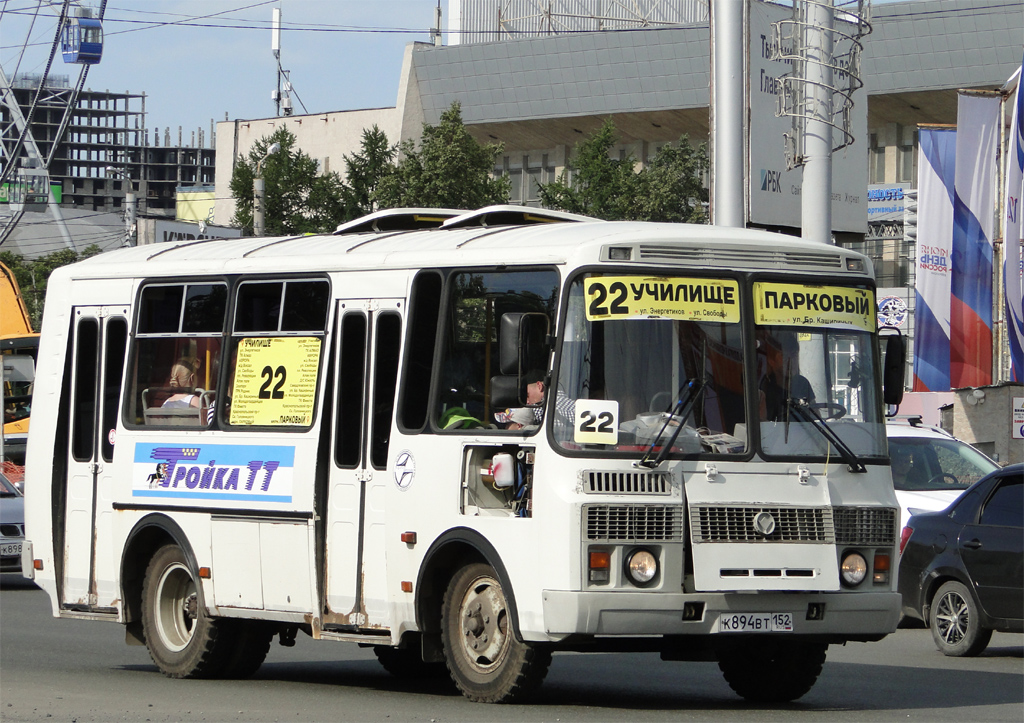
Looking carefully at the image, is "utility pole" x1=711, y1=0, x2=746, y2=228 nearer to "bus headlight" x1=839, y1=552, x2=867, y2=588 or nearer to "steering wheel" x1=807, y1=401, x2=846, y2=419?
"steering wheel" x1=807, y1=401, x2=846, y2=419

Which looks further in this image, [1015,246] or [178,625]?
[1015,246]

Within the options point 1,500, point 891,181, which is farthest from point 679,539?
point 891,181

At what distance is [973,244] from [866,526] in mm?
19017

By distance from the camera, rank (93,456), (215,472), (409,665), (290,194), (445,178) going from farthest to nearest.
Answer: (290,194) → (445,178) → (93,456) → (409,665) → (215,472)

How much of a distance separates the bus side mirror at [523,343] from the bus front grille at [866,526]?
1.88 meters

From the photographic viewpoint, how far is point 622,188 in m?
46.0

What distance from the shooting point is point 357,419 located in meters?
10.6

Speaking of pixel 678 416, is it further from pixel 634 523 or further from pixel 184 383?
pixel 184 383

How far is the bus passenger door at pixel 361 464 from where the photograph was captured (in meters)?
10.4

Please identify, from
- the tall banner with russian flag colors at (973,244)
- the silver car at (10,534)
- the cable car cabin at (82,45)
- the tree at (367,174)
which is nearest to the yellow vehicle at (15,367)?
the silver car at (10,534)

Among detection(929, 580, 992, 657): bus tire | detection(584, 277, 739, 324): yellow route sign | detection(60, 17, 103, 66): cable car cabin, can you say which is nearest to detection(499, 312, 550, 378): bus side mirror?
detection(584, 277, 739, 324): yellow route sign

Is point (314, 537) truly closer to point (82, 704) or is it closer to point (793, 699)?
point (82, 704)

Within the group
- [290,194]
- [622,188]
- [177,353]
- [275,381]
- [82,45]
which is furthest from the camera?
[82,45]

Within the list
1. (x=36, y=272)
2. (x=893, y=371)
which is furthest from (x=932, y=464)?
(x=36, y=272)
